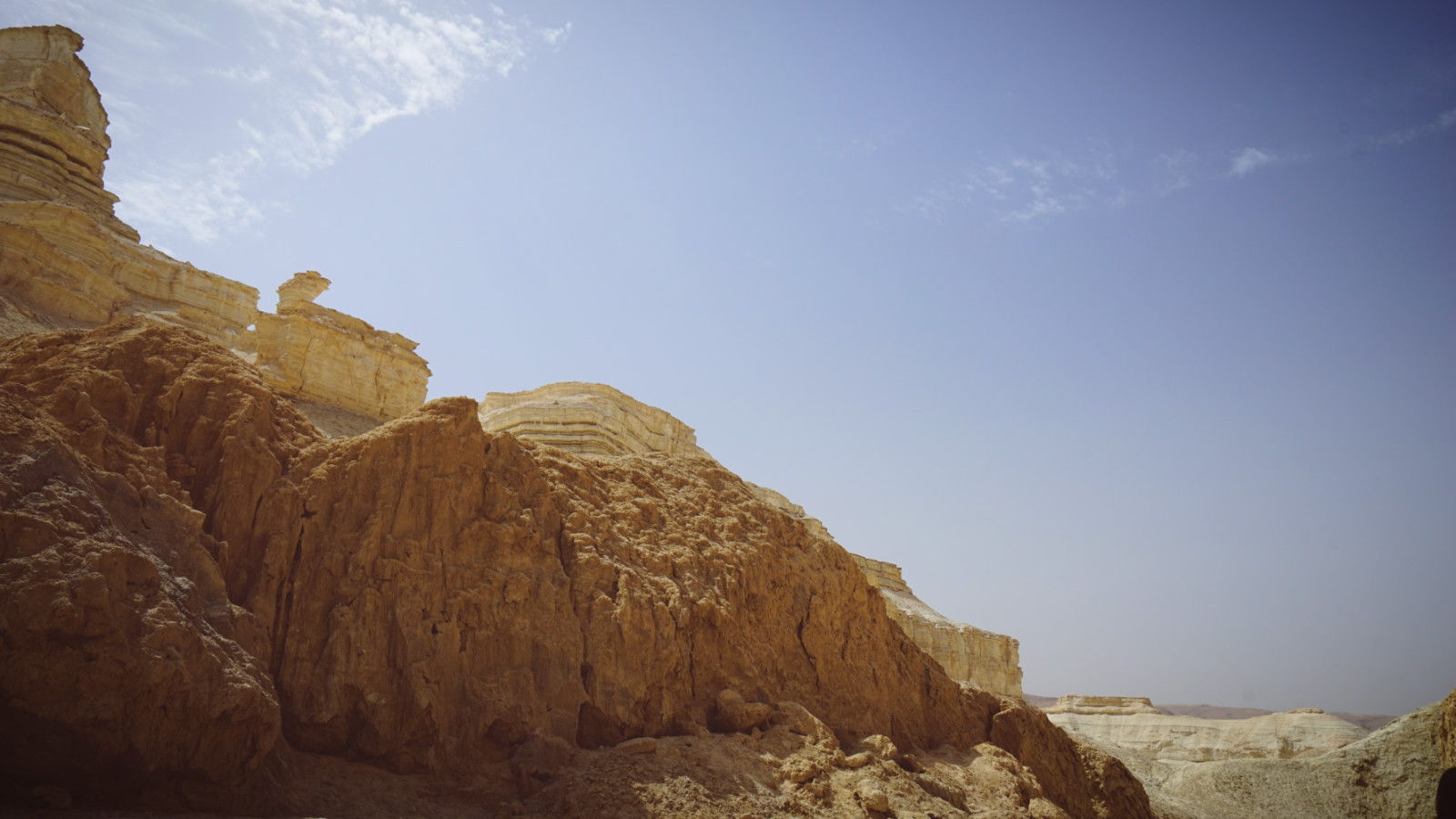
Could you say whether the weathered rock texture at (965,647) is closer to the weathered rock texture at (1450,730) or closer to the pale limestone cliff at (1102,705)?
the pale limestone cliff at (1102,705)

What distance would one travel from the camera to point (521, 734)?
34.5 feet

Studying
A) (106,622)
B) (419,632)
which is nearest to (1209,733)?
(419,632)

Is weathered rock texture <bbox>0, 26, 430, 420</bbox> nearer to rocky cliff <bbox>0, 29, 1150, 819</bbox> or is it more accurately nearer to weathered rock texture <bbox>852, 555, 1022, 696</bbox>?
rocky cliff <bbox>0, 29, 1150, 819</bbox>

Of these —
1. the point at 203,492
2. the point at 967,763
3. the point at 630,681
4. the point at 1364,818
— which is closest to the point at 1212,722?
the point at 1364,818

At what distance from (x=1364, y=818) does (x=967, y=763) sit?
13.3 m

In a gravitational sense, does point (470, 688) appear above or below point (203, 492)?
below

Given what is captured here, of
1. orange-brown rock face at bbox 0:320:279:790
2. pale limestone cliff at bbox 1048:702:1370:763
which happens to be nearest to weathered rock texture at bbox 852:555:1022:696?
pale limestone cliff at bbox 1048:702:1370:763

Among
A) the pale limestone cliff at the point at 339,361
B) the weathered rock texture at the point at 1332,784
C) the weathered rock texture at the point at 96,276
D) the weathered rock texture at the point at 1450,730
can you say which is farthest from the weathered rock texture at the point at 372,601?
the weathered rock texture at the point at 96,276

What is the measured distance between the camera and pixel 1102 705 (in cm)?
5791

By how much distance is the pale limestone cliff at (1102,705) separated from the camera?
56812 millimetres

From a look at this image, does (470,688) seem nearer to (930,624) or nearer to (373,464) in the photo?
(373,464)

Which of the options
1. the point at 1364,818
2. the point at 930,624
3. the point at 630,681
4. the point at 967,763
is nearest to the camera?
the point at 630,681

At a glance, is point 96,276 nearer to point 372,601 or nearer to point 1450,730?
point 372,601

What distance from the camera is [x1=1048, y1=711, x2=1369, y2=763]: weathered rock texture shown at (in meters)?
47.1
